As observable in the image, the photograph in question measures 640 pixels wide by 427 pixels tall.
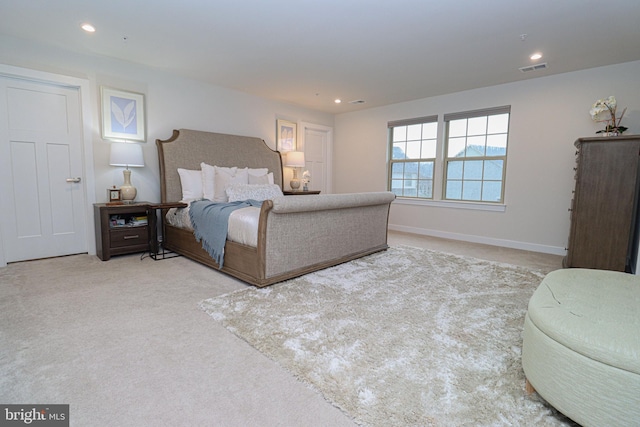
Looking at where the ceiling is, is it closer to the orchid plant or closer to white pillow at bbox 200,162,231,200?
the orchid plant

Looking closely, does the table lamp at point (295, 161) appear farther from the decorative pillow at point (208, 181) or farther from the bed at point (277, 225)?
the decorative pillow at point (208, 181)

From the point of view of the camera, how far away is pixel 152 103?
4172mm

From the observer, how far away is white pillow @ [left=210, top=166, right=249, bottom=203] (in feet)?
14.1

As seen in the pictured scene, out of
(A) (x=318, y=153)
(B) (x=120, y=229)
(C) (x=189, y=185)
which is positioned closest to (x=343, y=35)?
(C) (x=189, y=185)

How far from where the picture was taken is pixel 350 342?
1.88 meters

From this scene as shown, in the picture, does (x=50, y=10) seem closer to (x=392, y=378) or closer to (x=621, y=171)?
(x=392, y=378)

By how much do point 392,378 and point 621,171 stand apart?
11.0ft

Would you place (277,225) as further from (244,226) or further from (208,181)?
(208,181)

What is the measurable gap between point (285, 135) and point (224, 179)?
6.19 feet

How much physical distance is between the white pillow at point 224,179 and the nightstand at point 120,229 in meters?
0.90

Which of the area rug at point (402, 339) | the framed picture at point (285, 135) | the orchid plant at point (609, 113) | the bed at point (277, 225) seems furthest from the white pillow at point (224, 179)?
the orchid plant at point (609, 113)

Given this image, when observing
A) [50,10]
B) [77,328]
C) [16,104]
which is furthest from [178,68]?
[77,328]

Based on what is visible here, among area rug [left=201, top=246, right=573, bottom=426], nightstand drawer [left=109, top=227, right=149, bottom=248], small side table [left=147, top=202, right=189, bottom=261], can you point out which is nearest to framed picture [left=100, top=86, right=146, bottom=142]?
small side table [left=147, top=202, right=189, bottom=261]

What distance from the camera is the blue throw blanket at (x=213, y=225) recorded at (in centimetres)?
309
